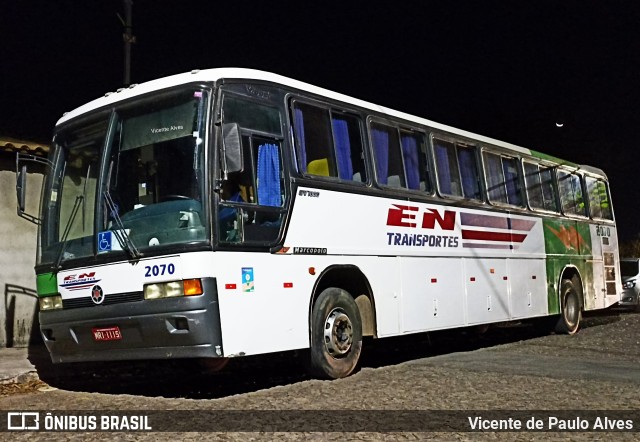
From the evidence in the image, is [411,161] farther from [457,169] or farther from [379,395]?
[379,395]

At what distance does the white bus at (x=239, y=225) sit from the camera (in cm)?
726

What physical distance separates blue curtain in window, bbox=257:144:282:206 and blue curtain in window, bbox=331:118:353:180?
123 centimetres

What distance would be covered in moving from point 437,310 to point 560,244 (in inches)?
207

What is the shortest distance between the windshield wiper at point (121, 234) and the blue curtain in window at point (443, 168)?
5.19 meters

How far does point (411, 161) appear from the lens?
10656mm

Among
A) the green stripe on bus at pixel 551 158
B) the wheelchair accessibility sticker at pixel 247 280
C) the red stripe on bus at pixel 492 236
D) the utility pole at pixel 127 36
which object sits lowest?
the wheelchair accessibility sticker at pixel 247 280

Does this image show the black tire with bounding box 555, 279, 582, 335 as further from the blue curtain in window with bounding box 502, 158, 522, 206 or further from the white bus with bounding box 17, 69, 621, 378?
the white bus with bounding box 17, 69, 621, 378

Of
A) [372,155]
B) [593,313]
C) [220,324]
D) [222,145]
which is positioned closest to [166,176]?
[222,145]

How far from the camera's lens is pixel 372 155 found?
9.77 m

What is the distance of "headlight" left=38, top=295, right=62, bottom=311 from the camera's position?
8.16m

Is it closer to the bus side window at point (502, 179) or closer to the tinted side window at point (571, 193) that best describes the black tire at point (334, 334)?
the bus side window at point (502, 179)

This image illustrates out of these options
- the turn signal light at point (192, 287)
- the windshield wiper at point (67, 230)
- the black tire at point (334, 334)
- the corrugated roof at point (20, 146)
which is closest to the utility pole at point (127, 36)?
the corrugated roof at point (20, 146)

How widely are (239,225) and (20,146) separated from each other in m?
6.91

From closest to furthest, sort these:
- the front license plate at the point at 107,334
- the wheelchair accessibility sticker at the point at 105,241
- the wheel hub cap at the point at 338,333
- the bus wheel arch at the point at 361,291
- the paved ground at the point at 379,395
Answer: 1. the paved ground at the point at 379,395
2. the front license plate at the point at 107,334
3. the wheelchair accessibility sticker at the point at 105,241
4. the wheel hub cap at the point at 338,333
5. the bus wheel arch at the point at 361,291
